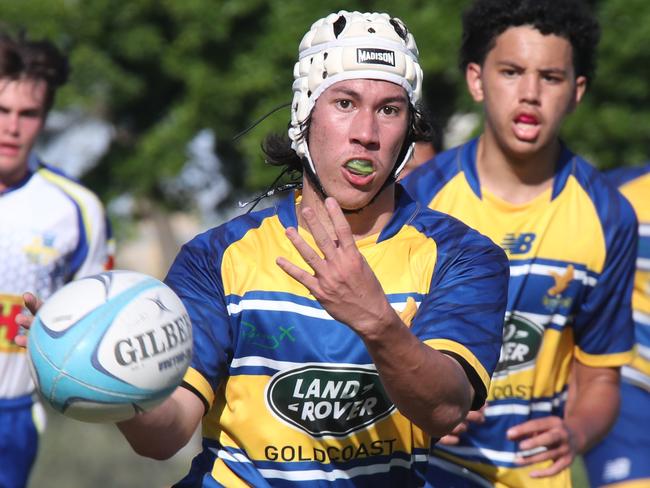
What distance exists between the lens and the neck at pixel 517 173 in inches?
228

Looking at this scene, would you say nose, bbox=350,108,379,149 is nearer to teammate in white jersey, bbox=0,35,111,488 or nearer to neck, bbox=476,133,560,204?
neck, bbox=476,133,560,204

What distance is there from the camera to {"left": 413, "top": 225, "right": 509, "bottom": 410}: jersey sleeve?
12.9 ft

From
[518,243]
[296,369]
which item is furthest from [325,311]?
[518,243]

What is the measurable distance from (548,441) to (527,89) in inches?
60.3

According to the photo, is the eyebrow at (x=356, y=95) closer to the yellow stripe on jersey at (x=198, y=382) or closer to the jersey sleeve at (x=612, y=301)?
the yellow stripe on jersey at (x=198, y=382)

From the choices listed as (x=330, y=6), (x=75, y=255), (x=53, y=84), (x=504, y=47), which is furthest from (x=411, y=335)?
(x=330, y=6)

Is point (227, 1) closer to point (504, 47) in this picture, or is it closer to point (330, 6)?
point (330, 6)

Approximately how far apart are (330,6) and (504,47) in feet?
19.7

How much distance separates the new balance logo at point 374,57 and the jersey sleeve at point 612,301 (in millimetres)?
1715

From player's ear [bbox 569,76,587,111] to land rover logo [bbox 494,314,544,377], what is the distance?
1.06 meters

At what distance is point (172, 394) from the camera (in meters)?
3.92

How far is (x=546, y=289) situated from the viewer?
220 inches

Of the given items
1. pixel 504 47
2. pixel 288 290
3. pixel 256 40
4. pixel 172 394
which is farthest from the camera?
pixel 256 40

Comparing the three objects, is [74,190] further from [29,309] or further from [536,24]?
[29,309]
